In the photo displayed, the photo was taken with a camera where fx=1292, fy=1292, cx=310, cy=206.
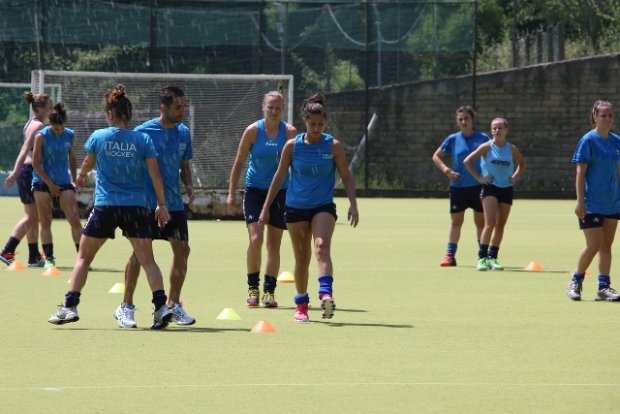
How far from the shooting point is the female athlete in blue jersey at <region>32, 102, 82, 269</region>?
1350 cm

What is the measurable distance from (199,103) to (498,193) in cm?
1303

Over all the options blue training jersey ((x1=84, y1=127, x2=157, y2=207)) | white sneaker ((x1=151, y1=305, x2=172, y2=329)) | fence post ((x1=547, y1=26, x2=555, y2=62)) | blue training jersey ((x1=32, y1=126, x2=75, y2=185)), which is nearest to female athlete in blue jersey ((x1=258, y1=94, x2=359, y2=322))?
white sneaker ((x1=151, y1=305, x2=172, y2=329))

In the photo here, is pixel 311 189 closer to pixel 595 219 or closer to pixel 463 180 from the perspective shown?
pixel 595 219

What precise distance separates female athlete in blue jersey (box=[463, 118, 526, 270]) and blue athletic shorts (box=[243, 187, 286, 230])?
14.7 ft

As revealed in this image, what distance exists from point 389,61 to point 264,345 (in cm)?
2417

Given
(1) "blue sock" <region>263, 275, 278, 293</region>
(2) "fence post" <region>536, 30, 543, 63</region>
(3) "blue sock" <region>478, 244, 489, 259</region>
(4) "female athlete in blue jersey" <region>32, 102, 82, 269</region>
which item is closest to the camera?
(1) "blue sock" <region>263, 275, 278, 293</region>

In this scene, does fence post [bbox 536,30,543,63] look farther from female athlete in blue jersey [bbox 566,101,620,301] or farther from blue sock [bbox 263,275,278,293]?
blue sock [bbox 263,275,278,293]

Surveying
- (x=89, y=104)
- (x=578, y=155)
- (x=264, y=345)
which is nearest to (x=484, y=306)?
(x=578, y=155)

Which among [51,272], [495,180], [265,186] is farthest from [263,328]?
[495,180]

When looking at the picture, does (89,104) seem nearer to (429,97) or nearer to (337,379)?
(429,97)

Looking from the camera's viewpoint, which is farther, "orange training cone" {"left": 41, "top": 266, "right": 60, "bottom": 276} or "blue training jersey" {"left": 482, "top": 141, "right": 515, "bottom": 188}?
"blue training jersey" {"left": 482, "top": 141, "right": 515, "bottom": 188}

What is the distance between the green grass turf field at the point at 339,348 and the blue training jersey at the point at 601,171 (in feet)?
2.86

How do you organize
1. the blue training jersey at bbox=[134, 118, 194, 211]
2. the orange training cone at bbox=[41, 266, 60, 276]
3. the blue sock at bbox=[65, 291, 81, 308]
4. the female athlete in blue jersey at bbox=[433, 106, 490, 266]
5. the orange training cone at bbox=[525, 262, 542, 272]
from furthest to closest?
the female athlete in blue jersey at bbox=[433, 106, 490, 266]
the orange training cone at bbox=[525, 262, 542, 272]
the orange training cone at bbox=[41, 266, 60, 276]
the blue training jersey at bbox=[134, 118, 194, 211]
the blue sock at bbox=[65, 291, 81, 308]

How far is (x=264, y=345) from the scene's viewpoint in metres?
8.55
